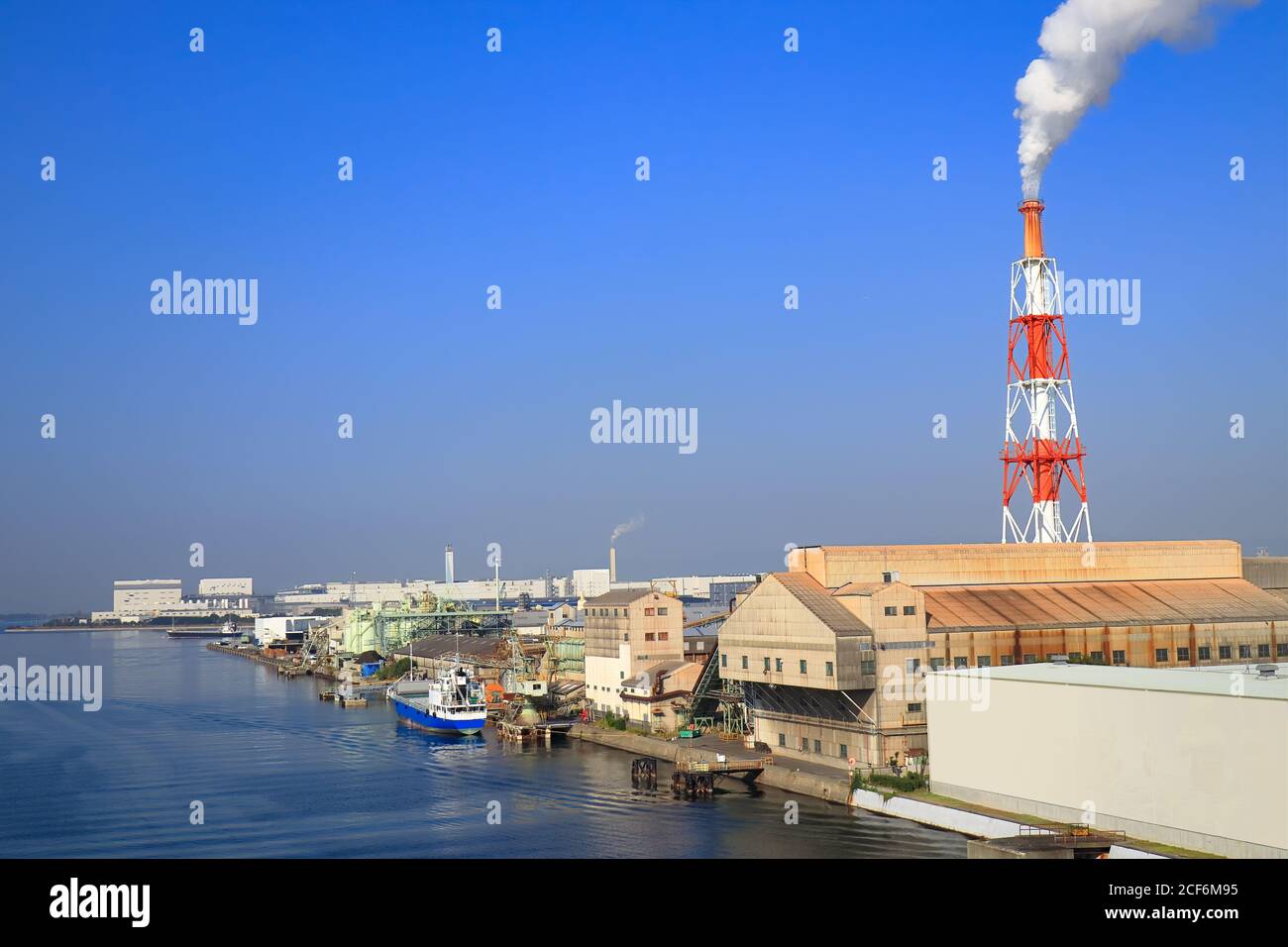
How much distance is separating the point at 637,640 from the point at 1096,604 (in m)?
15.0

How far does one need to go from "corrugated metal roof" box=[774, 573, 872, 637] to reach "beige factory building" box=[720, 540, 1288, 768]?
0.16 ft

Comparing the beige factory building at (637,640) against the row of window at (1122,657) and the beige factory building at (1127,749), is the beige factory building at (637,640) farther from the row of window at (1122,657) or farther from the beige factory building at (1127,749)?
the beige factory building at (1127,749)

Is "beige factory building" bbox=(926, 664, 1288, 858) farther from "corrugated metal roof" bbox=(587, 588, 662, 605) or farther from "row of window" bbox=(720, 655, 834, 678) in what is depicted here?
"corrugated metal roof" bbox=(587, 588, 662, 605)

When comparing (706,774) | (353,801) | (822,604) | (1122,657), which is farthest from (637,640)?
(1122,657)

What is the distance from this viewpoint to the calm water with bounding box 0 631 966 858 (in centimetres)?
2267

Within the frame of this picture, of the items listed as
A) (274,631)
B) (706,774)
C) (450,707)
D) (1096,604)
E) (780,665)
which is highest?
(1096,604)

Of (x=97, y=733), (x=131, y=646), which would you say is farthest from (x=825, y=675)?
(x=131, y=646)

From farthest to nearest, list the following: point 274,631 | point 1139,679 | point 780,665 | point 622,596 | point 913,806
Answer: point 274,631
point 622,596
point 780,665
point 913,806
point 1139,679

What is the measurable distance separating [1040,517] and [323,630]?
2419 inches

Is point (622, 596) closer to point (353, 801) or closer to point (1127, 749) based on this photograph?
point (353, 801)

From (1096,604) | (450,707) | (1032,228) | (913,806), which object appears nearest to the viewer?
(913,806)

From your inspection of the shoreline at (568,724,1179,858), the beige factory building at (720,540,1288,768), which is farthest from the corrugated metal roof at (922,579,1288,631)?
the shoreline at (568,724,1179,858)

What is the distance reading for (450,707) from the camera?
1727 inches
